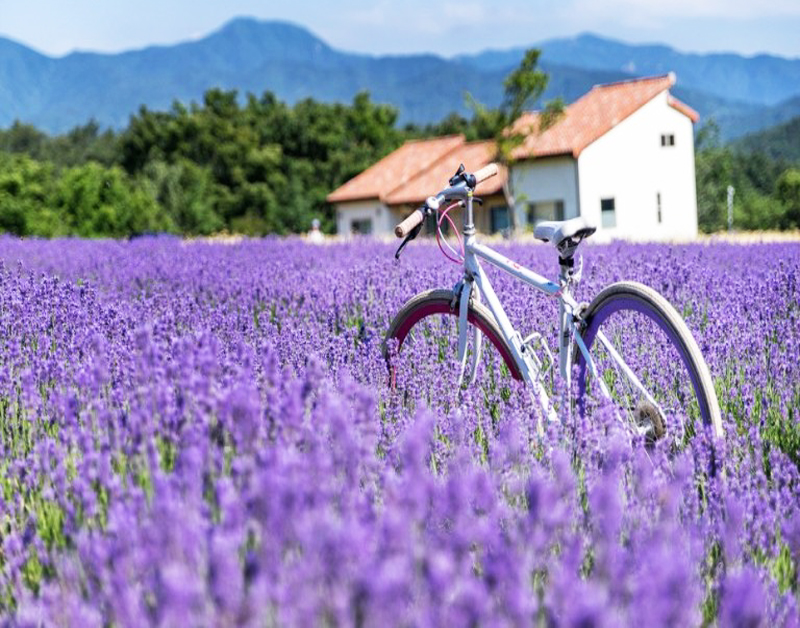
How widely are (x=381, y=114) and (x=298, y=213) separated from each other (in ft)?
37.5

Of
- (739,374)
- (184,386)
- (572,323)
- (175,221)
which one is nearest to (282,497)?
(184,386)

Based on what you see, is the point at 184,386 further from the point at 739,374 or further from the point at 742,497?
the point at 739,374

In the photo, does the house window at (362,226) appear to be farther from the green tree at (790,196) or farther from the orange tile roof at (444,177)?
the green tree at (790,196)

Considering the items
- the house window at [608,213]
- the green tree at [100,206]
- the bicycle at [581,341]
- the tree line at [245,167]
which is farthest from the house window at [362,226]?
the bicycle at [581,341]

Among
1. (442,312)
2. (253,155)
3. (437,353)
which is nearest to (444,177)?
(253,155)

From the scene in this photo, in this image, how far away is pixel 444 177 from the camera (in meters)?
35.5

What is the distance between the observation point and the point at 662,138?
3450cm

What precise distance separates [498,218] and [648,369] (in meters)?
32.2

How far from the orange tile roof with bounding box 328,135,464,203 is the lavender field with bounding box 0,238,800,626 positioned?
34.8m

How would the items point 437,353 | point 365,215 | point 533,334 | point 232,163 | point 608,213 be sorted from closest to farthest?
point 533,334
point 437,353
point 608,213
point 365,215
point 232,163

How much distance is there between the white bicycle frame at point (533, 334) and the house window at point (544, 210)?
97.1 ft

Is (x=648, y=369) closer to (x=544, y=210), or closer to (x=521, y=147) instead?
(x=521, y=147)

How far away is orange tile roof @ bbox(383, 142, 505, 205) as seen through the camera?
33812mm

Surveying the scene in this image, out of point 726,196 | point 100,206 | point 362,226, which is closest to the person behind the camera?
point 100,206
